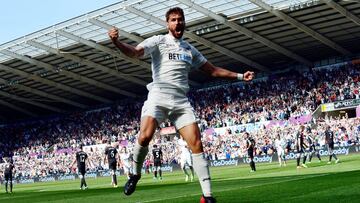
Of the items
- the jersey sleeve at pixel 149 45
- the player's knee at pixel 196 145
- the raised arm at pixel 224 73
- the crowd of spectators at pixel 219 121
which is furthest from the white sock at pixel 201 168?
the crowd of spectators at pixel 219 121

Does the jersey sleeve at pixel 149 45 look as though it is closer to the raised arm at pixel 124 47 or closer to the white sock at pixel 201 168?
the raised arm at pixel 124 47

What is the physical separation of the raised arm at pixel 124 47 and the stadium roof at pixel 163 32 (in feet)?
112

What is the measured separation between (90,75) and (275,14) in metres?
24.5

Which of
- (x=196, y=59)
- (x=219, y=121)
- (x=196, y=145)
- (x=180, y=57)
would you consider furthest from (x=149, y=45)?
(x=219, y=121)

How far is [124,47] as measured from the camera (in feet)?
24.3

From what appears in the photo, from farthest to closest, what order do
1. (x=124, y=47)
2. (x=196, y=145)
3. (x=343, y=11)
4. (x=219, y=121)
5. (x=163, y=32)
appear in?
(x=219, y=121) → (x=163, y=32) → (x=343, y=11) → (x=196, y=145) → (x=124, y=47)

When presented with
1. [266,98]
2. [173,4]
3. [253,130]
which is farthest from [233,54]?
[173,4]

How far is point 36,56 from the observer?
182ft

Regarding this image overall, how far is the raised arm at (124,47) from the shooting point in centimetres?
717

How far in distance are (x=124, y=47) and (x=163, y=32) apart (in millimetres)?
41544

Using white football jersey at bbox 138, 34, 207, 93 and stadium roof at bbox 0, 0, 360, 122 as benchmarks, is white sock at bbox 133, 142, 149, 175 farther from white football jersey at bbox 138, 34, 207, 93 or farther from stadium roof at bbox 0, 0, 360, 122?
stadium roof at bbox 0, 0, 360, 122

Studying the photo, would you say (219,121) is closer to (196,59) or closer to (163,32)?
(163,32)

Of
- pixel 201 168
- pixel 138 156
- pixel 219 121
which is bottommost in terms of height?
pixel 201 168

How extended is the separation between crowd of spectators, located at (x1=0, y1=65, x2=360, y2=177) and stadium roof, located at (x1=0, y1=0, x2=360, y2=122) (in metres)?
2.28
